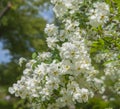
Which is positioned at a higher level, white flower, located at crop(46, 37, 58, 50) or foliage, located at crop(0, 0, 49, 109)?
Answer: foliage, located at crop(0, 0, 49, 109)

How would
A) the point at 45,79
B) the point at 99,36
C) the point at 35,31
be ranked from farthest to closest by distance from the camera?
1. the point at 35,31
2. the point at 99,36
3. the point at 45,79

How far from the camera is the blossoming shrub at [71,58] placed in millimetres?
3301

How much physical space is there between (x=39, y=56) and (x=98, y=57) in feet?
2.82

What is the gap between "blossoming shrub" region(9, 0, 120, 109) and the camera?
330 centimetres

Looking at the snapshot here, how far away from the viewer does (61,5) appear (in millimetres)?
3650

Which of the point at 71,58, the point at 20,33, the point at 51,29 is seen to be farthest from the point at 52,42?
the point at 20,33

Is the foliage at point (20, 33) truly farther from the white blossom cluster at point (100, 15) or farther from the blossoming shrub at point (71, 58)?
the white blossom cluster at point (100, 15)

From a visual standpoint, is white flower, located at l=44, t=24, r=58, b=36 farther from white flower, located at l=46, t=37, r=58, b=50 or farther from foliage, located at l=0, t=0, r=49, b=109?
foliage, located at l=0, t=0, r=49, b=109

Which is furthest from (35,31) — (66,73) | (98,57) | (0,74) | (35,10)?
(66,73)

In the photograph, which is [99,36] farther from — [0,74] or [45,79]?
[0,74]

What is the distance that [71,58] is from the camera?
324 cm

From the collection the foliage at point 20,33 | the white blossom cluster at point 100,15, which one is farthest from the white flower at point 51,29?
the foliage at point 20,33

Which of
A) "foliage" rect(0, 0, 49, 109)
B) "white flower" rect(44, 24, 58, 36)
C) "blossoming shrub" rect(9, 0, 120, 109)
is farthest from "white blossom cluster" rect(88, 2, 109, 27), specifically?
"foliage" rect(0, 0, 49, 109)

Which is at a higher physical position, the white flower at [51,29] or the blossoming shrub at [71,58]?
the white flower at [51,29]
